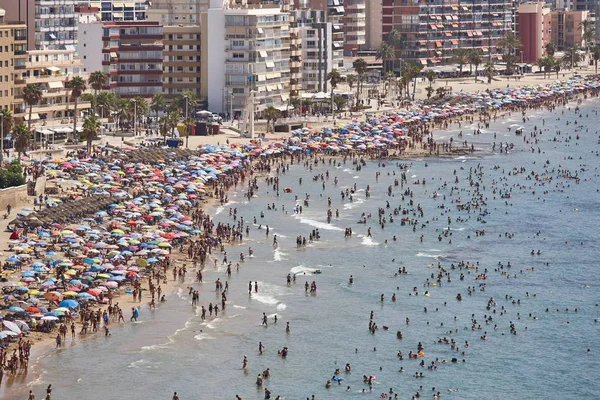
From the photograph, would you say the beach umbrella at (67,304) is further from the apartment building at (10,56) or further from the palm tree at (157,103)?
the palm tree at (157,103)

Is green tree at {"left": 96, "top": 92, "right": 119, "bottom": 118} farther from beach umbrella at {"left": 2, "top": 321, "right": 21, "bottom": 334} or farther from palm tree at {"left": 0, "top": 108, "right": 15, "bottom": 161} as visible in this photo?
beach umbrella at {"left": 2, "top": 321, "right": 21, "bottom": 334}

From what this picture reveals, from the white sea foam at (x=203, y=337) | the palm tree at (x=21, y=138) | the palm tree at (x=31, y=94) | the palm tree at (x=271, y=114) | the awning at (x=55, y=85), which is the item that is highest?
the awning at (x=55, y=85)

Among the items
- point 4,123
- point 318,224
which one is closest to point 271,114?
point 4,123

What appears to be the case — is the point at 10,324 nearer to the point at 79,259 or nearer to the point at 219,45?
the point at 79,259

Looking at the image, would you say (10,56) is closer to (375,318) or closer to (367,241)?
(367,241)

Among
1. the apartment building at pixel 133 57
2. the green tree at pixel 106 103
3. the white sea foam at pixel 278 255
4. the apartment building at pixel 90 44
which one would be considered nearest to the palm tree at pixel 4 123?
the green tree at pixel 106 103
